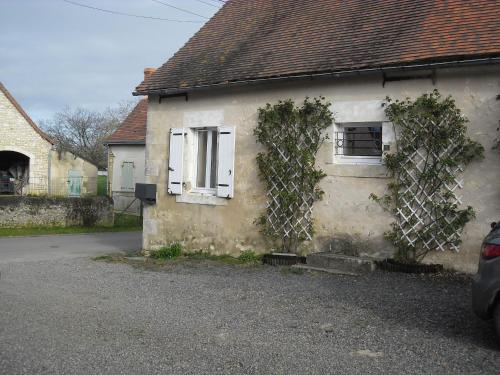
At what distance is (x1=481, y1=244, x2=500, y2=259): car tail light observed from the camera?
4859 millimetres

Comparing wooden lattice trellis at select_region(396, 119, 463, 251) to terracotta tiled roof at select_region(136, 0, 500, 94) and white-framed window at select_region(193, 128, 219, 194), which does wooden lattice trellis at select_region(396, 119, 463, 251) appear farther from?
white-framed window at select_region(193, 128, 219, 194)

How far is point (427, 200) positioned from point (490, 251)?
3.81 metres

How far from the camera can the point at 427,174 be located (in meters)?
8.59

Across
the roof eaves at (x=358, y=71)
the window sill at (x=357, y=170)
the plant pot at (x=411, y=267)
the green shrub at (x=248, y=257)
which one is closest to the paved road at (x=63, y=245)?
the green shrub at (x=248, y=257)

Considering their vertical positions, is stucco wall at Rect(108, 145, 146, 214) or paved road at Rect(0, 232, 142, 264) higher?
stucco wall at Rect(108, 145, 146, 214)

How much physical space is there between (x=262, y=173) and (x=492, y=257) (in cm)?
610

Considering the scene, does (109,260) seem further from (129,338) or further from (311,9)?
(311,9)

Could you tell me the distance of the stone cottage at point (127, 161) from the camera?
27.6 metres

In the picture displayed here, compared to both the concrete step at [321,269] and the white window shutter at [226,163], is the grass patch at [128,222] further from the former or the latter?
the concrete step at [321,269]

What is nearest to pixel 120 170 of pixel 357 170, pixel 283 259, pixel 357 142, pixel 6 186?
pixel 6 186

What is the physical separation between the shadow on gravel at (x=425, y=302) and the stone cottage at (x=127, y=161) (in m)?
20.7

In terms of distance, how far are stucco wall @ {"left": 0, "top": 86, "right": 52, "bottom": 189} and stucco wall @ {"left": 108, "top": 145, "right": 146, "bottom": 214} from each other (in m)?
4.12

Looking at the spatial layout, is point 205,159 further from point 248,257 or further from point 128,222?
point 128,222

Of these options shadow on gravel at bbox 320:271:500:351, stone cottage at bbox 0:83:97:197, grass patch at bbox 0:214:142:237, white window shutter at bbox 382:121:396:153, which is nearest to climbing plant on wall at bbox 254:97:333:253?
white window shutter at bbox 382:121:396:153
